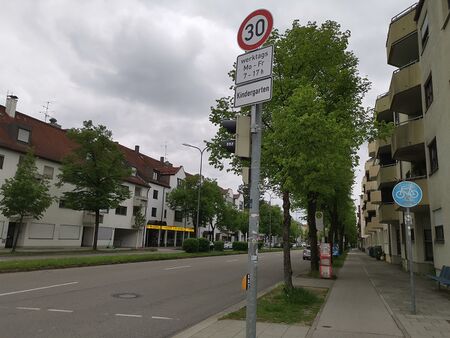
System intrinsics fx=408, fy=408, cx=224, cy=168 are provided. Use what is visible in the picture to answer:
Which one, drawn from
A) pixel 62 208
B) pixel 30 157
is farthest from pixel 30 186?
pixel 62 208

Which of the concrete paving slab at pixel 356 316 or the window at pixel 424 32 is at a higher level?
the window at pixel 424 32

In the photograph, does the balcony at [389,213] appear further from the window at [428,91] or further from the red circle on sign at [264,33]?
the red circle on sign at [264,33]

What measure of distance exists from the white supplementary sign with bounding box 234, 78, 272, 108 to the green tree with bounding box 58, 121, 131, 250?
31.7 m

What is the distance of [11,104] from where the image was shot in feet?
123

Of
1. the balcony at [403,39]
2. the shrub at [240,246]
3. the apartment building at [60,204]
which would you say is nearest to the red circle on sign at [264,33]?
the balcony at [403,39]

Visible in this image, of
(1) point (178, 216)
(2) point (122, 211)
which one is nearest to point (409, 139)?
(2) point (122, 211)

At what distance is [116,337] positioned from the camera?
7.00 meters

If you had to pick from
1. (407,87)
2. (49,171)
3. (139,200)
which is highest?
(407,87)

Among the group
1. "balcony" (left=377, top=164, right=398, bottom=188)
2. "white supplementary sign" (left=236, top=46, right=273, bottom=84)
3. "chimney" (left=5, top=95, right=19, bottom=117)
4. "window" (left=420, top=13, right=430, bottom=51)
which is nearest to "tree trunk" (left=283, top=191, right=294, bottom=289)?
"white supplementary sign" (left=236, top=46, right=273, bottom=84)

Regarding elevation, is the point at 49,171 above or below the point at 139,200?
above

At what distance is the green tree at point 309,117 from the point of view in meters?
11.5

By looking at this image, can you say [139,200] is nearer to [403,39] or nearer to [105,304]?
[403,39]

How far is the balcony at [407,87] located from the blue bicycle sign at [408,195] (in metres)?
10.7

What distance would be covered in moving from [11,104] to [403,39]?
33284mm
